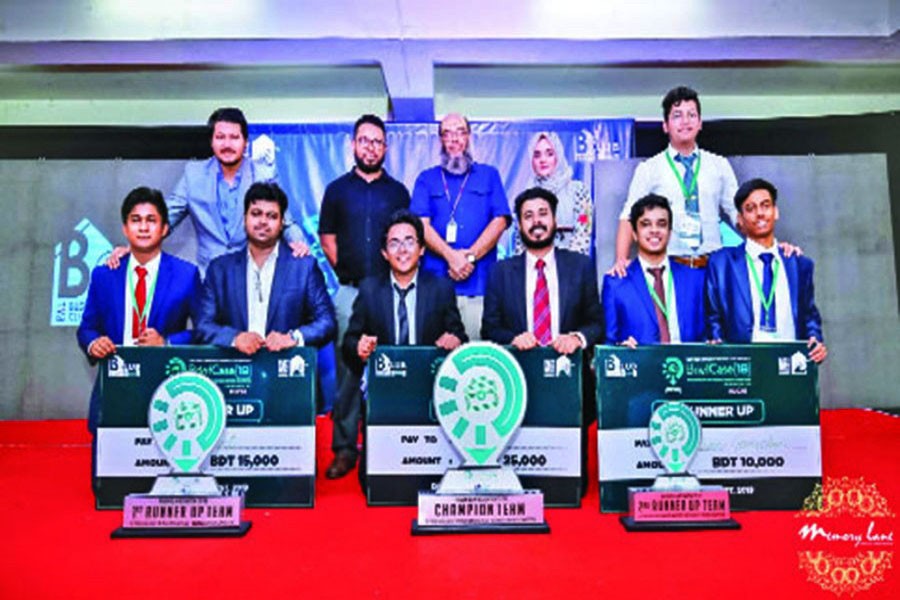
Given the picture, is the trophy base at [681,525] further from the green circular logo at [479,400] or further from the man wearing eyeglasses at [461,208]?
the man wearing eyeglasses at [461,208]

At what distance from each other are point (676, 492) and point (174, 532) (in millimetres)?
1766

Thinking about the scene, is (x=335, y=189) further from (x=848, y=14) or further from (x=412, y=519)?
(x=848, y=14)

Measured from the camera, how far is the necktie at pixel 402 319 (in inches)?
115

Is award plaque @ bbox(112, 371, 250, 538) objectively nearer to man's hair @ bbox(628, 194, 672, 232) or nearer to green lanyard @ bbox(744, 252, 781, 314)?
man's hair @ bbox(628, 194, 672, 232)

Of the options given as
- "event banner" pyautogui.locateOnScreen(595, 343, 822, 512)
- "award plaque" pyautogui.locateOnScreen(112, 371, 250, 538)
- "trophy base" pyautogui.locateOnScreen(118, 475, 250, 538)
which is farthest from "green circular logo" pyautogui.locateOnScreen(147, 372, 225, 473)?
"event banner" pyautogui.locateOnScreen(595, 343, 822, 512)

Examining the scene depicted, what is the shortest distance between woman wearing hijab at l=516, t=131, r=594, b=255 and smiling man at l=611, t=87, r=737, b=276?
32.1 inches

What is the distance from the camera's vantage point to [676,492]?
2.34 metres

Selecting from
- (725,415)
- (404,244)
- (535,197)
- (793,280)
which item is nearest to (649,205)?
(535,197)

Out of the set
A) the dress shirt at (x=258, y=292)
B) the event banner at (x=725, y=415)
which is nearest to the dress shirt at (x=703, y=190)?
the event banner at (x=725, y=415)

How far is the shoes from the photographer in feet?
10.4

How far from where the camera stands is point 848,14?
601cm

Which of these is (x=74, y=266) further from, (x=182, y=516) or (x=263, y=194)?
(x=182, y=516)

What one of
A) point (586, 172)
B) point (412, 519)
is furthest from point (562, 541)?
point (586, 172)

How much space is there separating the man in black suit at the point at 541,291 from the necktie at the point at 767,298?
2.37 ft
